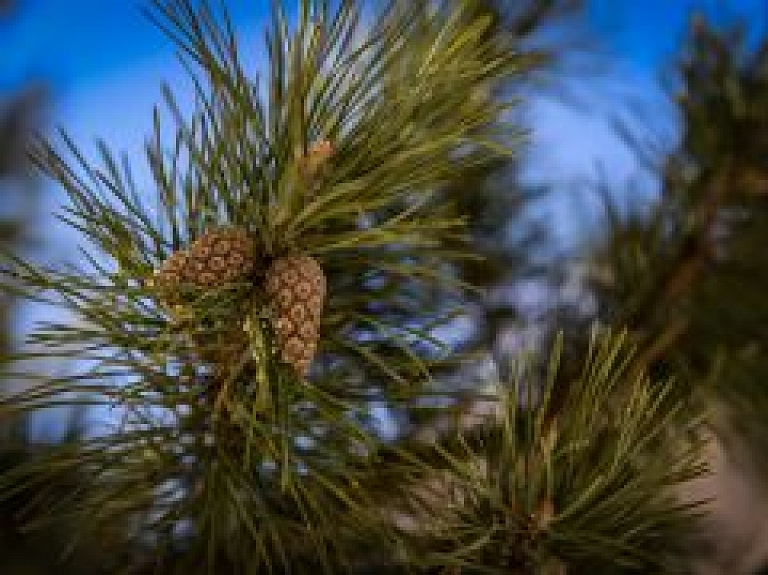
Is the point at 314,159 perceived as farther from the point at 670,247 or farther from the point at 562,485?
the point at 670,247

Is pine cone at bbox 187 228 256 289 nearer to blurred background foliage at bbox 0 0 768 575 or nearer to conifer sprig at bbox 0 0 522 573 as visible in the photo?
conifer sprig at bbox 0 0 522 573

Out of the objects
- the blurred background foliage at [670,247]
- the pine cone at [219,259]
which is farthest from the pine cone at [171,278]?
the blurred background foliage at [670,247]

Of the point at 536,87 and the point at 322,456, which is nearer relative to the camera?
the point at 322,456

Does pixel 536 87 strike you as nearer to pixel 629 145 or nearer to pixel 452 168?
pixel 629 145

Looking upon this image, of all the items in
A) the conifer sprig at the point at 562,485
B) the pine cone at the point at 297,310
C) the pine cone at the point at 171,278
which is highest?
the pine cone at the point at 171,278

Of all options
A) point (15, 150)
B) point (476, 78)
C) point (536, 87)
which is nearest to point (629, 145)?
point (536, 87)

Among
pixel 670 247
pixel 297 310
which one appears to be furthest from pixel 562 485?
pixel 670 247

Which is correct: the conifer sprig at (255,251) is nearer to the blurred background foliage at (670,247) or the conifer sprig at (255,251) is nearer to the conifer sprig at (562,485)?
the conifer sprig at (562,485)
